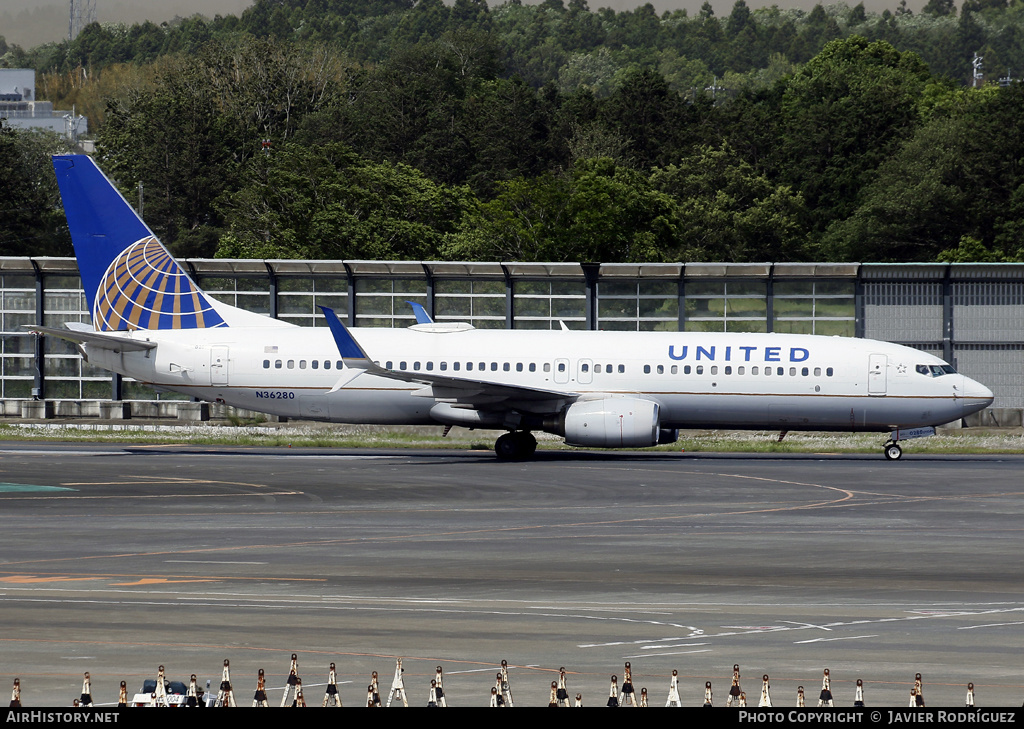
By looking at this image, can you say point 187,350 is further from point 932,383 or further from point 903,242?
point 903,242

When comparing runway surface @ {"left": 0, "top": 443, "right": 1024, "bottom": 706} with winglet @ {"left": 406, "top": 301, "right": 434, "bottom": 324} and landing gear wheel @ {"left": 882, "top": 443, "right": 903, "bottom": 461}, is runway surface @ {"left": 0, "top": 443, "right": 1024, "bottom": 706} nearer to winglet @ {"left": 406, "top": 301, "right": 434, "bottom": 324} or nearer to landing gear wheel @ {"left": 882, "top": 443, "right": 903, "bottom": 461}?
landing gear wheel @ {"left": 882, "top": 443, "right": 903, "bottom": 461}

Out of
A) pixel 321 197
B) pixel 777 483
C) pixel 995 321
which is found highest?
pixel 321 197

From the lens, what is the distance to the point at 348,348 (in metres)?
40.9

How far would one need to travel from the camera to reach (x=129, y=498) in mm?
32812

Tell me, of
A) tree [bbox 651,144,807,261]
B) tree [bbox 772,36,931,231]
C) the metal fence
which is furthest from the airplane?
tree [bbox 772,36,931,231]

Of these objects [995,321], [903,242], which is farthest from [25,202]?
[995,321]

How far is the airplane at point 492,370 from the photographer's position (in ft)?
141

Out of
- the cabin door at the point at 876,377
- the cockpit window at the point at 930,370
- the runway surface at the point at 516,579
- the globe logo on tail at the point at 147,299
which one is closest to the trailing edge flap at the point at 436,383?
the runway surface at the point at 516,579

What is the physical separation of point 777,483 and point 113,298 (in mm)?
24255

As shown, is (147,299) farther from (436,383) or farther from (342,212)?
(342,212)

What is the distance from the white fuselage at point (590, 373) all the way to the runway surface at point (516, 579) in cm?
381

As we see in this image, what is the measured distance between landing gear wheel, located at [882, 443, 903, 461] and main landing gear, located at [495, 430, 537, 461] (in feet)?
39.3

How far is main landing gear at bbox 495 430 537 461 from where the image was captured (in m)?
44.2

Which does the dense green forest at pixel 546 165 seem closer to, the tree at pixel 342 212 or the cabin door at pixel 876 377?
the tree at pixel 342 212
